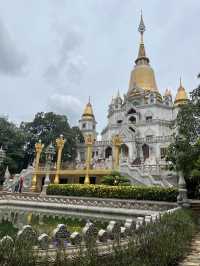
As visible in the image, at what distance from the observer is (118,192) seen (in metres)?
21.1

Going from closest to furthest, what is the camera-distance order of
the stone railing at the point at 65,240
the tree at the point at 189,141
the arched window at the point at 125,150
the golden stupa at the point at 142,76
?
1. the stone railing at the point at 65,240
2. the tree at the point at 189,141
3. the arched window at the point at 125,150
4. the golden stupa at the point at 142,76

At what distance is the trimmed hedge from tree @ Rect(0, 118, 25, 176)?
60.1ft

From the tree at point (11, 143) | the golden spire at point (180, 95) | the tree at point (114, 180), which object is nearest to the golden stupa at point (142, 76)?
the golden spire at point (180, 95)

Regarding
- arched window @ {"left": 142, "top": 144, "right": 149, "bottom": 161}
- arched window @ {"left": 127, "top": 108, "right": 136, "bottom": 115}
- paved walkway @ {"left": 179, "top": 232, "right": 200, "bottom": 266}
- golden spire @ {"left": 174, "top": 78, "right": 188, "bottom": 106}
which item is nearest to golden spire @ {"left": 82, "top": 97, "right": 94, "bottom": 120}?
arched window @ {"left": 127, "top": 108, "right": 136, "bottom": 115}

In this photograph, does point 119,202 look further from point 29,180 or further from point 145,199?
point 29,180

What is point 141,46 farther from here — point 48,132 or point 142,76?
point 48,132

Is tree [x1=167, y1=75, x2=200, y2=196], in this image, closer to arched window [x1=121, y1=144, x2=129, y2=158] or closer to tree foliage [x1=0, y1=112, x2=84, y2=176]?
arched window [x1=121, y1=144, x2=129, y2=158]

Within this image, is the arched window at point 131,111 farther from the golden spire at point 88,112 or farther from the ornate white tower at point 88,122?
the golden spire at point 88,112

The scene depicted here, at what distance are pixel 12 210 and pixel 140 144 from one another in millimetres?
29818

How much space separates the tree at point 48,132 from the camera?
48.7 metres

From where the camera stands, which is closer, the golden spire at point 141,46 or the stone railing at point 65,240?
the stone railing at point 65,240

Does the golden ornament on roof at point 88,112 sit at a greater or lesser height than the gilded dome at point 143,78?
lesser

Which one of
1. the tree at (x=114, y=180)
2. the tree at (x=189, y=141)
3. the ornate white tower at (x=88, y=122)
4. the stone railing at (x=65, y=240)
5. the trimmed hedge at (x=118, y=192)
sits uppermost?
the ornate white tower at (x=88, y=122)

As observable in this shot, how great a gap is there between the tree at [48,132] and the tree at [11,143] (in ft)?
10.9
